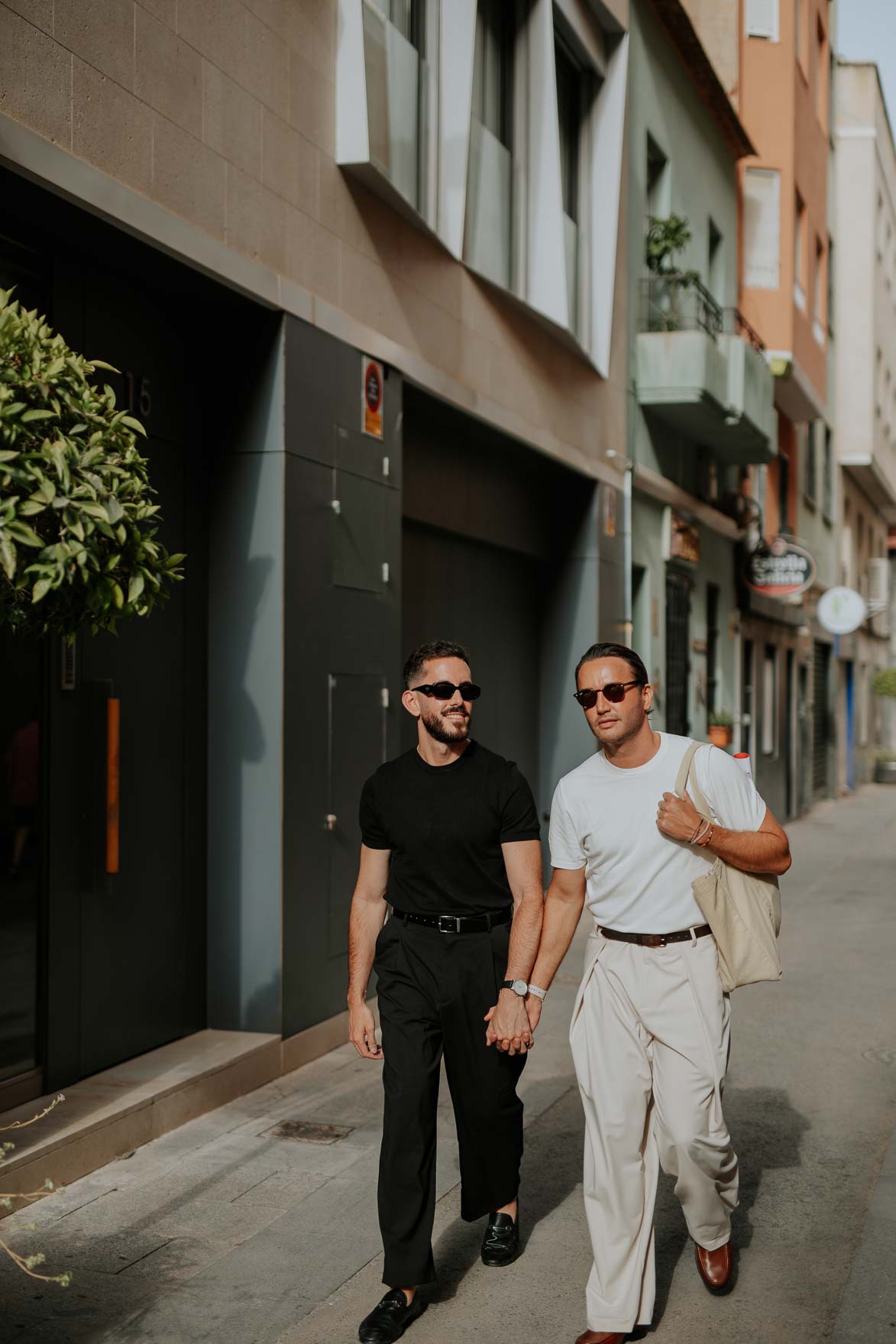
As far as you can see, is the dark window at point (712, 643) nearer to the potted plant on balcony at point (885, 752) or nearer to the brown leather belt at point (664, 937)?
the brown leather belt at point (664, 937)

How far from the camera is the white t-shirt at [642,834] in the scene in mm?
4418

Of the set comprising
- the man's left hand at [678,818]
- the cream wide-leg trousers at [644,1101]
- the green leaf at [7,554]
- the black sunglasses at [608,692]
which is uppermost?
the green leaf at [7,554]

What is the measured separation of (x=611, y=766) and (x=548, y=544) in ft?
30.0

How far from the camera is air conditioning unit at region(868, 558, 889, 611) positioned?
36969 mm

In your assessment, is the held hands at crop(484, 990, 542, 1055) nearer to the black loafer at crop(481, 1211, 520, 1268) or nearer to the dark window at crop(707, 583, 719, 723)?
the black loafer at crop(481, 1211, 520, 1268)

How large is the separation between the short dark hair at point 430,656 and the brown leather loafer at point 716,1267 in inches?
75.8

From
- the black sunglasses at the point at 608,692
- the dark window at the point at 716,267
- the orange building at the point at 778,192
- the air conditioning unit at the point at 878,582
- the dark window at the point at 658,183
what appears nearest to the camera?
the black sunglasses at the point at 608,692

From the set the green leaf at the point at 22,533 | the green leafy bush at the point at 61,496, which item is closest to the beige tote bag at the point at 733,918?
the green leafy bush at the point at 61,496

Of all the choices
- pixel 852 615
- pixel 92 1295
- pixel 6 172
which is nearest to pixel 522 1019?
pixel 92 1295

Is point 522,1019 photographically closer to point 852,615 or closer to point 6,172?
point 6,172

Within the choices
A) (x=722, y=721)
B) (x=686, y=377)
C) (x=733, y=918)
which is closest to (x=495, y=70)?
(x=686, y=377)

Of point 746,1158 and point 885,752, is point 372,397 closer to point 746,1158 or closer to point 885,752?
point 746,1158

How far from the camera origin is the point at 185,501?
7.33 m

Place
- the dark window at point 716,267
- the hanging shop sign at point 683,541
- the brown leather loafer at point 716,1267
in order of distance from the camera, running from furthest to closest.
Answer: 1. the dark window at point 716,267
2. the hanging shop sign at point 683,541
3. the brown leather loafer at point 716,1267
